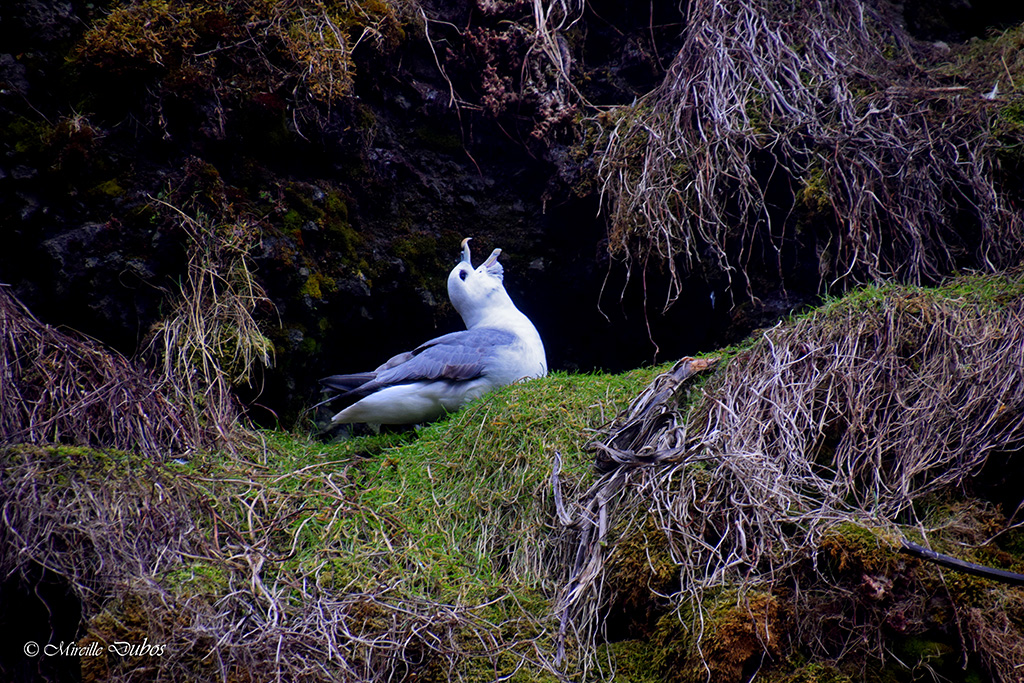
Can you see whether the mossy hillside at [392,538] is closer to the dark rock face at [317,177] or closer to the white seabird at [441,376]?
the white seabird at [441,376]

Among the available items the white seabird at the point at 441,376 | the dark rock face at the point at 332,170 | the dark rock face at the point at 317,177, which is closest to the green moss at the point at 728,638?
the white seabird at the point at 441,376

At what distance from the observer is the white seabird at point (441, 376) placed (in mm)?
3662

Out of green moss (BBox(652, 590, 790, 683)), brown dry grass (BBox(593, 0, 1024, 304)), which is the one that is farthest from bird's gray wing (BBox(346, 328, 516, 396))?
green moss (BBox(652, 590, 790, 683))

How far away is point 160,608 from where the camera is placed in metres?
2.07

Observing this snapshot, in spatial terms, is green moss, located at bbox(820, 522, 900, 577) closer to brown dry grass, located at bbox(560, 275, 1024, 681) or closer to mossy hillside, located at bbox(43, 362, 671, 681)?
brown dry grass, located at bbox(560, 275, 1024, 681)

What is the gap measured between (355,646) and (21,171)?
293 centimetres

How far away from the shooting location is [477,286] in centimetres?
417

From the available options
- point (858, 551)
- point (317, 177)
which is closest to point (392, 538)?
point (858, 551)

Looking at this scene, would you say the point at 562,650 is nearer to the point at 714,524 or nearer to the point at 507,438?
the point at 714,524

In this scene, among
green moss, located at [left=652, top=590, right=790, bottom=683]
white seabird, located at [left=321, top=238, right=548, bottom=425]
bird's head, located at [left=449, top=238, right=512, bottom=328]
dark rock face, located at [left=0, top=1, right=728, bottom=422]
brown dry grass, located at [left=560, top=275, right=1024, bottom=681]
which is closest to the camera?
green moss, located at [left=652, top=590, right=790, bottom=683]

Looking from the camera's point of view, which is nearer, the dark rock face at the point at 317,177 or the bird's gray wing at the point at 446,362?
the dark rock face at the point at 317,177

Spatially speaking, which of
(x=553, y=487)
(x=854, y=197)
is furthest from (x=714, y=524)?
(x=854, y=197)

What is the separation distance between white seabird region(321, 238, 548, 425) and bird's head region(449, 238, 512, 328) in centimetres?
21

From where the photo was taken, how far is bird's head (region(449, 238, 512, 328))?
13.7ft
